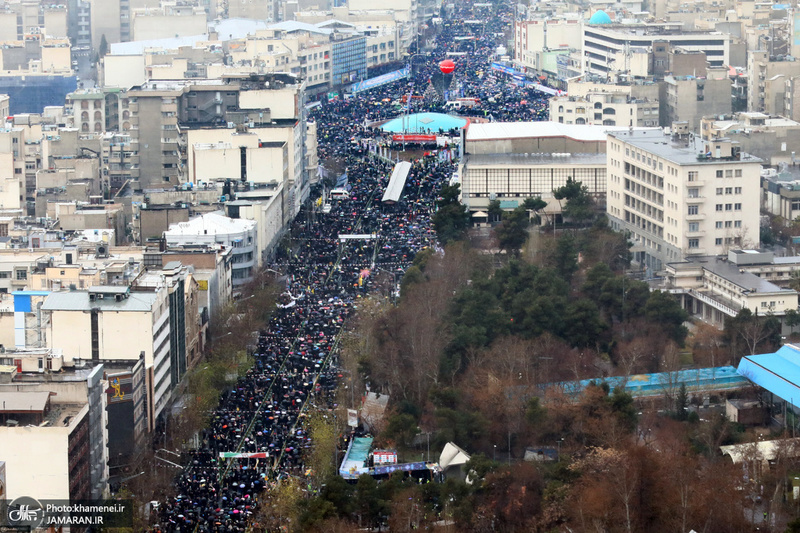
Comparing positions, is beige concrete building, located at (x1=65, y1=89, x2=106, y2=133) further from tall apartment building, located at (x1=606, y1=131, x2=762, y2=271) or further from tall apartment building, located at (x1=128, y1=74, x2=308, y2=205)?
tall apartment building, located at (x1=606, y1=131, x2=762, y2=271)

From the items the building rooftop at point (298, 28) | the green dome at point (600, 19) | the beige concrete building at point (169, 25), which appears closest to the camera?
the green dome at point (600, 19)

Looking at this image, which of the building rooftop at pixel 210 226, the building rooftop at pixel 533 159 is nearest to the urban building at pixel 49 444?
the building rooftop at pixel 210 226

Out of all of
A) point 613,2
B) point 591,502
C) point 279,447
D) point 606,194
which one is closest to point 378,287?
point 606,194

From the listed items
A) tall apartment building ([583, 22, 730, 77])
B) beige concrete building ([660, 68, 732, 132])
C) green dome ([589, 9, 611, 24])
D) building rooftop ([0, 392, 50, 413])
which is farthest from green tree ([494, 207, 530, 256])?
green dome ([589, 9, 611, 24])

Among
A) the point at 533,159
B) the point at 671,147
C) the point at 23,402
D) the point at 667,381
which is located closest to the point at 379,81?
the point at 533,159

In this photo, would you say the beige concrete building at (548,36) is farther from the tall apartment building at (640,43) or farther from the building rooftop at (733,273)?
the building rooftop at (733,273)

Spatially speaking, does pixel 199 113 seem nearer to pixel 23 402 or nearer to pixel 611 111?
pixel 611 111
